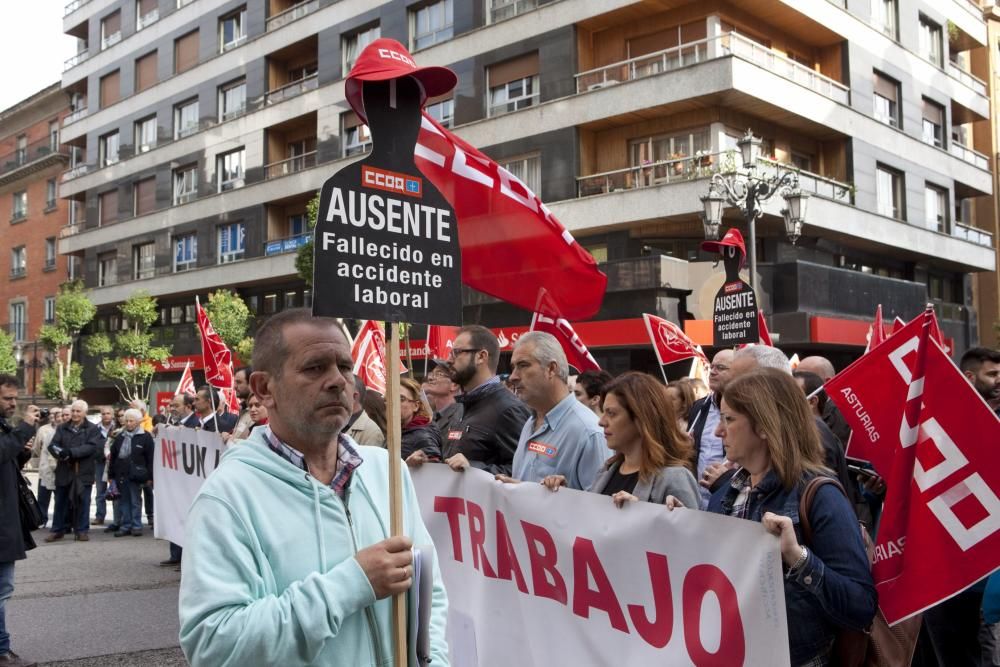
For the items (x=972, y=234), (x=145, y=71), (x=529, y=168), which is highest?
(x=145, y=71)

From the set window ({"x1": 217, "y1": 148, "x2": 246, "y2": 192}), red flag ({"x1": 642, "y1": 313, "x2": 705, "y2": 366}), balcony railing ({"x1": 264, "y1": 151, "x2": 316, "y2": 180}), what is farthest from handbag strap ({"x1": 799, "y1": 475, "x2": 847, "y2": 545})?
window ({"x1": 217, "y1": 148, "x2": 246, "y2": 192})

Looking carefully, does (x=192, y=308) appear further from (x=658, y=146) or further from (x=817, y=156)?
(x=817, y=156)

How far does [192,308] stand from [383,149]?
118 feet

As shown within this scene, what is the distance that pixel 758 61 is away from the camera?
889 inches

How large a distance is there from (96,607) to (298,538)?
710 centimetres

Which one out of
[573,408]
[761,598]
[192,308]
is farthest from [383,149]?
[192,308]

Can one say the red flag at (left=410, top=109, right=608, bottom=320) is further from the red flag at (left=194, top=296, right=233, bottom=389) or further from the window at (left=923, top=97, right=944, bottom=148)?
the window at (left=923, top=97, right=944, bottom=148)

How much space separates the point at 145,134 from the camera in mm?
39375

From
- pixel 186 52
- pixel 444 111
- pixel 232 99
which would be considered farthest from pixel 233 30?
pixel 444 111

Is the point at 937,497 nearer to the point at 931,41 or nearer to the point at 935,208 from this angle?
the point at 935,208

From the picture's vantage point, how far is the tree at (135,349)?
117 feet

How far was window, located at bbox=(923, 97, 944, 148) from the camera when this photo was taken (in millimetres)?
29750

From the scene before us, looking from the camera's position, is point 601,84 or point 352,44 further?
point 352,44

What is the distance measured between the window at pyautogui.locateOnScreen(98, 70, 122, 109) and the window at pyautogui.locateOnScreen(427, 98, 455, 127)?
20.1m
